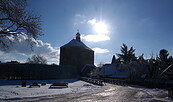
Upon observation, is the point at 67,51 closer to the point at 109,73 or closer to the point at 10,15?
the point at 109,73

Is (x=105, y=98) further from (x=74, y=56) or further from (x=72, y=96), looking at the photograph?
(x=74, y=56)

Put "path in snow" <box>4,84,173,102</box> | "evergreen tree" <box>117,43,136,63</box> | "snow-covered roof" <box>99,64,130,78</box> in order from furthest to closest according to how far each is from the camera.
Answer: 1. "evergreen tree" <box>117,43,136,63</box>
2. "snow-covered roof" <box>99,64,130,78</box>
3. "path in snow" <box>4,84,173,102</box>

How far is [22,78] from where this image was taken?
105ft

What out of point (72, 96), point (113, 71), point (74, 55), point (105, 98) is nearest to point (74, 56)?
point (74, 55)

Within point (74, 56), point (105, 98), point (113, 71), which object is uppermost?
point (74, 56)

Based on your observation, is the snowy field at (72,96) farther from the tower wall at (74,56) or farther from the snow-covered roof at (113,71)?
the tower wall at (74,56)

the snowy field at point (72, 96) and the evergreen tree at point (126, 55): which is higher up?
the evergreen tree at point (126, 55)

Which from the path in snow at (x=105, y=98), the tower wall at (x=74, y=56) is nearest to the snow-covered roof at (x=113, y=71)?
the tower wall at (x=74, y=56)

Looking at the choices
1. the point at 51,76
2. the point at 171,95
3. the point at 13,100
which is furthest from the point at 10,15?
the point at 51,76

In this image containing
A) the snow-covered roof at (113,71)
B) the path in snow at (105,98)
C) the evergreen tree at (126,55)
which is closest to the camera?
the path in snow at (105,98)

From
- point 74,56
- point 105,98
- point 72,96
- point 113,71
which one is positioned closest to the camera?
point 105,98

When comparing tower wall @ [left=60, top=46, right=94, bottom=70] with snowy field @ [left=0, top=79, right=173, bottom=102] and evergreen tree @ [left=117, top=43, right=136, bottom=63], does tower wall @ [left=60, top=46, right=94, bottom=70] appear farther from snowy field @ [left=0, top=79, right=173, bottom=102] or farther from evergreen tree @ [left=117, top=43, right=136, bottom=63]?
snowy field @ [left=0, top=79, right=173, bottom=102]

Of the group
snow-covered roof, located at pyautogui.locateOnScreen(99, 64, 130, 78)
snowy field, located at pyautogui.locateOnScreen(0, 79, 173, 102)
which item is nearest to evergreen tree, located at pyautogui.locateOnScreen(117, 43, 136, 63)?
snow-covered roof, located at pyautogui.locateOnScreen(99, 64, 130, 78)

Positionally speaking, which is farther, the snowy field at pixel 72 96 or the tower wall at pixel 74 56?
the tower wall at pixel 74 56
